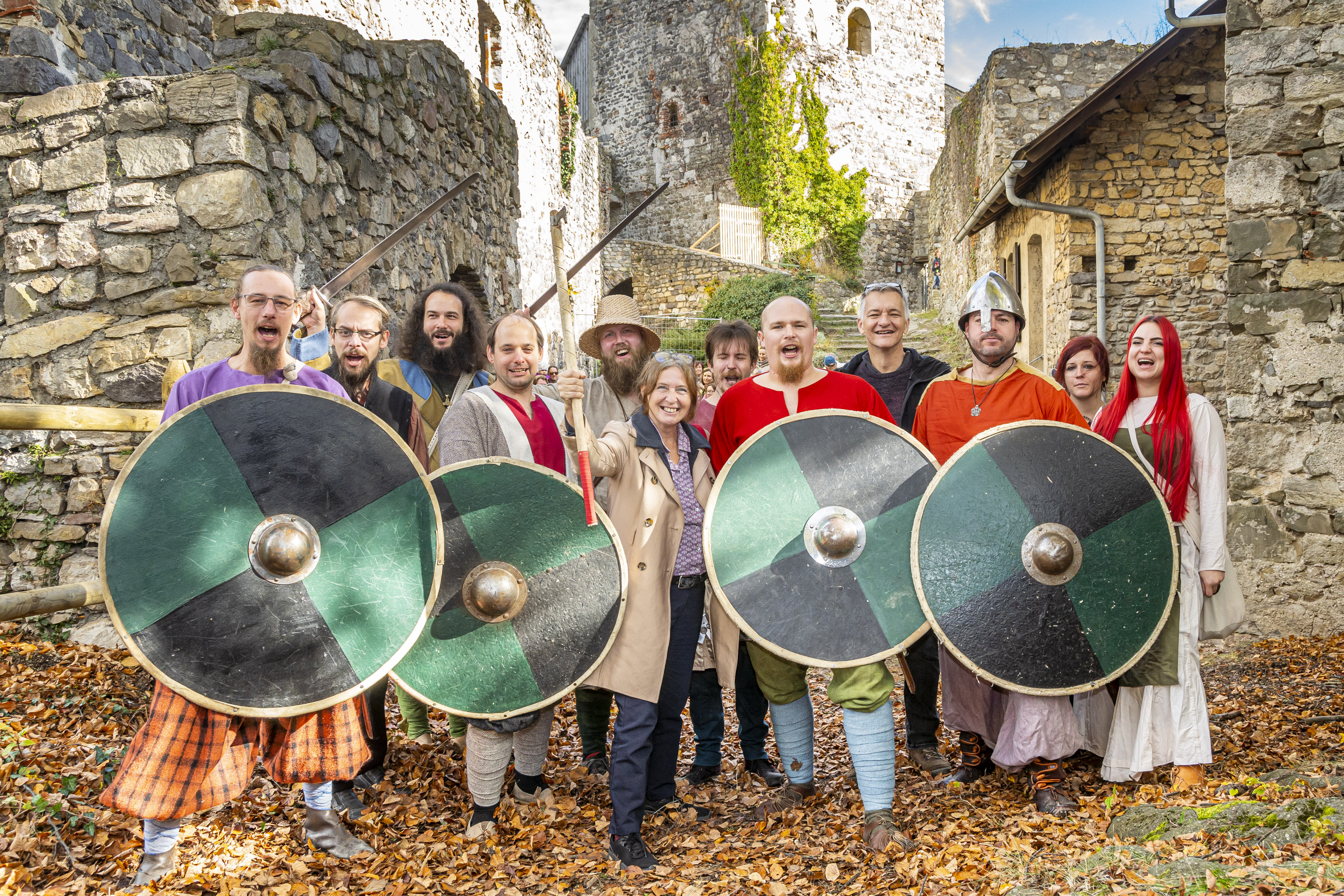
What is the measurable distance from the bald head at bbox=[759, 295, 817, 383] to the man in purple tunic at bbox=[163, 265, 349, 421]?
1344mm

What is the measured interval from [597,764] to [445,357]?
168 cm

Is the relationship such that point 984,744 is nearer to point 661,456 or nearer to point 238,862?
point 661,456

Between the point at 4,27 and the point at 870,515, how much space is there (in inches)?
170

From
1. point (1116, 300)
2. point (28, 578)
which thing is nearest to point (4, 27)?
point (28, 578)

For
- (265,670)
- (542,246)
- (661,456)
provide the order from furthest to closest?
(542,246)
(661,456)
(265,670)

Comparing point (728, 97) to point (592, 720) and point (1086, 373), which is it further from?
point (592, 720)

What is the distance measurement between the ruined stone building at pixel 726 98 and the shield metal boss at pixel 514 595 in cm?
1665

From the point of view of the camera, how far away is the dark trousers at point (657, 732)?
95.3 inches

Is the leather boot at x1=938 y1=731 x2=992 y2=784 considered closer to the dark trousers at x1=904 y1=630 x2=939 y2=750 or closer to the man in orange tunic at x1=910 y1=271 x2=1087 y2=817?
the man in orange tunic at x1=910 y1=271 x2=1087 y2=817

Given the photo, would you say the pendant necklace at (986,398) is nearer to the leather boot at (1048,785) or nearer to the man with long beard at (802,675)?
the man with long beard at (802,675)

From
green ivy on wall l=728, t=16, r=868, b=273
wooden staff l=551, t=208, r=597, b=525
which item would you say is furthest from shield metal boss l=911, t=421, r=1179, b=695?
green ivy on wall l=728, t=16, r=868, b=273

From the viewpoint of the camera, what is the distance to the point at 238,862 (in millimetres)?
2303

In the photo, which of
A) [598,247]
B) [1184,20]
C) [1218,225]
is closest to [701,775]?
[598,247]

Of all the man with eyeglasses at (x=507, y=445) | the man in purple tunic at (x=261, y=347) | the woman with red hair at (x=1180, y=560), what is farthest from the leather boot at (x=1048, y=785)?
the man in purple tunic at (x=261, y=347)
